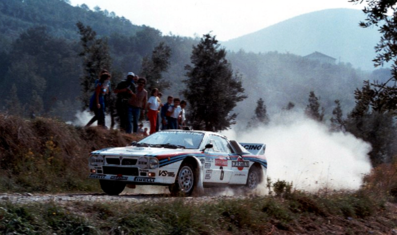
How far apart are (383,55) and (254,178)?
15.1 feet

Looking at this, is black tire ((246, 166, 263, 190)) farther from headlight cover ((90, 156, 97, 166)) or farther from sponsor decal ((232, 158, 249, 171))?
headlight cover ((90, 156, 97, 166))

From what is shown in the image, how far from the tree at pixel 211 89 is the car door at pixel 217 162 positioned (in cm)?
1863

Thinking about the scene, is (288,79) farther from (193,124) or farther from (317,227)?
(317,227)

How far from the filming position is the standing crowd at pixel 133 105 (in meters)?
17.6

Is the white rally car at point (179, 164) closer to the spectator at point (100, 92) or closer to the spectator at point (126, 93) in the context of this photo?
the spectator at point (100, 92)

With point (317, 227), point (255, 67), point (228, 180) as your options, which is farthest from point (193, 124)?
point (255, 67)

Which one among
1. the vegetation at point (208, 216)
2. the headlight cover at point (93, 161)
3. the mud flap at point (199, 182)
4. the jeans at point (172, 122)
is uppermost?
the jeans at point (172, 122)

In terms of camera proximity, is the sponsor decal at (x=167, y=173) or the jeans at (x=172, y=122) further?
the jeans at (x=172, y=122)

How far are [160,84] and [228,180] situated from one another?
81.4 ft

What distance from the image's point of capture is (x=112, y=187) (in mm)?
Result: 12859

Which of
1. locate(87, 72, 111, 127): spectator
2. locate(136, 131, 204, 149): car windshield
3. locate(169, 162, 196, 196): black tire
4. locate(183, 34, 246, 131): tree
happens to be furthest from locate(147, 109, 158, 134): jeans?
locate(183, 34, 246, 131): tree

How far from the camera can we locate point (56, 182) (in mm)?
13938

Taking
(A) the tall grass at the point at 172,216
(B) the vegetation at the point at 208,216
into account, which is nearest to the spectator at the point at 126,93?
(B) the vegetation at the point at 208,216

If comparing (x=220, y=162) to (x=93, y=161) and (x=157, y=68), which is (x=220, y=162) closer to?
(x=93, y=161)
